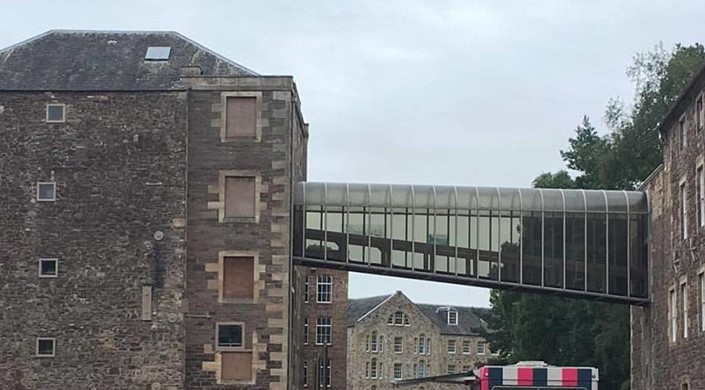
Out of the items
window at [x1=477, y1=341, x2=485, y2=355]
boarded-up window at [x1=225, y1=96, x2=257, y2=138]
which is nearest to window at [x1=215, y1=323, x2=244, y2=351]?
boarded-up window at [x1=225, y1=96, x2=257, y2=138]

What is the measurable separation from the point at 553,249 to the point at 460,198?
352 centimetres

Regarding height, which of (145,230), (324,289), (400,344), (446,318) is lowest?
(400,344)

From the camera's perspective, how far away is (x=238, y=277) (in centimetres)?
4244

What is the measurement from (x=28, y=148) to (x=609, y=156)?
2802 cm

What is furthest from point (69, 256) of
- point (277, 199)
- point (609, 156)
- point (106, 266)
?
point (609, 156)

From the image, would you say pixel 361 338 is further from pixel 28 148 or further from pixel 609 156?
pixel 28 148

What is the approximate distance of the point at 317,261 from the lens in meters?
43.6

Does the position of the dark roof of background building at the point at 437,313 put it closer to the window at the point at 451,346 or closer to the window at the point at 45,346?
the window at the point at 451,346

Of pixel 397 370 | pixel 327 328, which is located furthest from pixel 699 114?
pixel 397 370

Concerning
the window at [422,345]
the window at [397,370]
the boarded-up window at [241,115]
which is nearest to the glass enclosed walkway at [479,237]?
the boarded-up window at [241,115]

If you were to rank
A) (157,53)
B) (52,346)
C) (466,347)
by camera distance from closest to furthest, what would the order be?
1. (52,346)
2. (157,53)
3. (466,347)

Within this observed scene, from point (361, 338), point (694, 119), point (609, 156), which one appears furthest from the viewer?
point (361, 338)

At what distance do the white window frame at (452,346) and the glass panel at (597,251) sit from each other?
78.9 meters

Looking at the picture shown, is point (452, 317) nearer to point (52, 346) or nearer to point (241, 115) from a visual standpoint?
point (241, 115)
